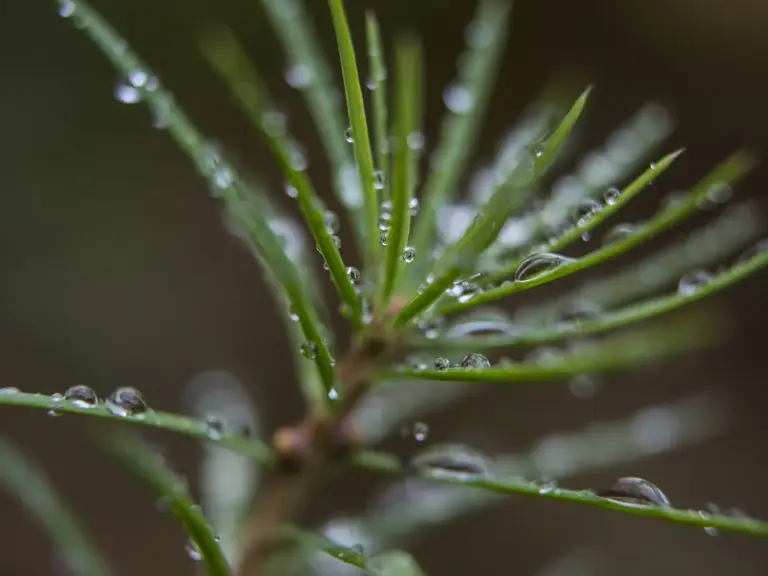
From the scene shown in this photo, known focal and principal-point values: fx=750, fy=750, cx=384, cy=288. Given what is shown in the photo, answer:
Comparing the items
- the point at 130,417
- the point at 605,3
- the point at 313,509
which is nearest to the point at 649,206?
the point at 605,3

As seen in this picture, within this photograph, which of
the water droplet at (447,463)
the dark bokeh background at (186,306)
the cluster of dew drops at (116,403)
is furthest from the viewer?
the dark bokeh background at (186,306)

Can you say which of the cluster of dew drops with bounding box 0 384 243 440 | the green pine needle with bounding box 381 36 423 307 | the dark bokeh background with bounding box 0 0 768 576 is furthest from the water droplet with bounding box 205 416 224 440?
the dark bokeh background with bounding box 0 0 768 576

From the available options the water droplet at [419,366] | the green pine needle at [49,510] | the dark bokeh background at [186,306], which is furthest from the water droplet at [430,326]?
the dark bokeh background at [186,306]

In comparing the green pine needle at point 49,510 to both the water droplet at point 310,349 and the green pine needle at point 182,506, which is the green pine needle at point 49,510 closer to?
the green pine needle at point 182,506

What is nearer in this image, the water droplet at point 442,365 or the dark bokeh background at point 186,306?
the water droplet at point 442,365

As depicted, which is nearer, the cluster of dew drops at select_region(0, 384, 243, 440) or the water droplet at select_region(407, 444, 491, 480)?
the cluster of dew drops at select_region(0, 384, 243, 440)

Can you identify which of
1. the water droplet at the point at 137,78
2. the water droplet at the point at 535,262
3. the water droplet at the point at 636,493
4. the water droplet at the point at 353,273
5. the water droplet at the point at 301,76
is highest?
the water droplet at the point at 301,76

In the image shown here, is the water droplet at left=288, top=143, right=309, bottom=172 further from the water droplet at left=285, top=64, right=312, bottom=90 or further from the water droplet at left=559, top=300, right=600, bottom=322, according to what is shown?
the water droplet at left=559, top=300, right=600, bottom=322
